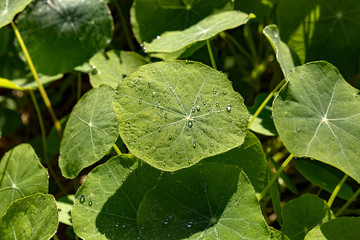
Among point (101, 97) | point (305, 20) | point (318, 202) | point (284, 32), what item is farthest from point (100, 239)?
point (305, 20)

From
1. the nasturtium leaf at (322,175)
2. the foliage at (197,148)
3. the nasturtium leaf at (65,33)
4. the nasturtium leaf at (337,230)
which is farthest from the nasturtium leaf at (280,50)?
the nasturtium leaf at (65,33)

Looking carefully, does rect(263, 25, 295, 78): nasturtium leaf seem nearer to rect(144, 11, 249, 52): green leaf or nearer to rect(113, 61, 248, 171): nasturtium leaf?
rect(144, 11, 249, 52): green leaf

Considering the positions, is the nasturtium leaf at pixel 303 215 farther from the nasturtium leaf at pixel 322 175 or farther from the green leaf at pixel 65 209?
the green leaf at pixel 65 209

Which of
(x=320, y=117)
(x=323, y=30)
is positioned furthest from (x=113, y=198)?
(x=323, y=30)

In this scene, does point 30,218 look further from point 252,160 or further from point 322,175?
point 322,175

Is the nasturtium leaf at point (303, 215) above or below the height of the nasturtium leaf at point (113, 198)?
below

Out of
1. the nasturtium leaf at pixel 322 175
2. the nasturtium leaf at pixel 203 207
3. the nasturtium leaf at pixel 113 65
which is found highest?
the nasturtium leaf at pixel 113 65
